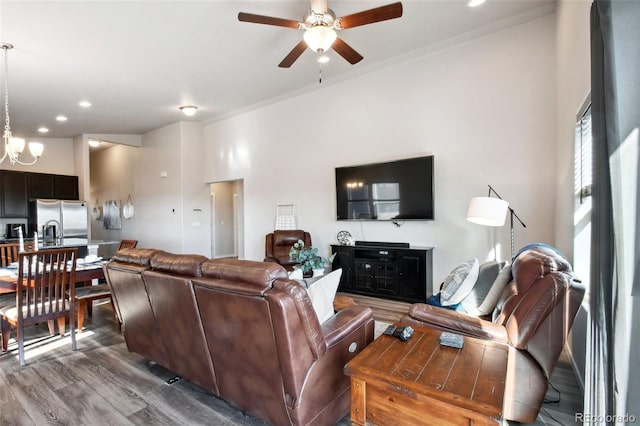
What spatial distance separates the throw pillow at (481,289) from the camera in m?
2.61

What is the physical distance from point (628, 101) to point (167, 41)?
13.9 ft

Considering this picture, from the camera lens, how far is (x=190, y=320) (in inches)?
76.4

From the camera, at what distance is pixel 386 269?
442 centimetres

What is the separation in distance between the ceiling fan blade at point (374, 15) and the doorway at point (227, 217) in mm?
6591

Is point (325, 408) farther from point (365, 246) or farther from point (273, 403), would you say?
point (365, 246)

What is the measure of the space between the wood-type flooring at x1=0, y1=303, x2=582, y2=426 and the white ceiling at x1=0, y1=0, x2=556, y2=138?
10.9 ft

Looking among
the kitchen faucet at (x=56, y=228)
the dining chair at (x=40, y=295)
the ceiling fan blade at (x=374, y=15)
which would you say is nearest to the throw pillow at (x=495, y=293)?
the ceiling fan blade at (x=374, y=15)

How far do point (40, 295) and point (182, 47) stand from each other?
123 inches

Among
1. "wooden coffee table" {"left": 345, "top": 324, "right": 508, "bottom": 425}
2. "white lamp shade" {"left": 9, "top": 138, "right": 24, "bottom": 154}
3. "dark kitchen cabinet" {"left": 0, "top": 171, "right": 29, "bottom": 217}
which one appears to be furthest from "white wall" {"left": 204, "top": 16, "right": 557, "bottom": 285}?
"dark kitchen cabinet" {"left": 0, "top": 171, "right": 29, "bottom": 217}

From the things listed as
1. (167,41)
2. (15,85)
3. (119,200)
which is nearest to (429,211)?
(167,41)

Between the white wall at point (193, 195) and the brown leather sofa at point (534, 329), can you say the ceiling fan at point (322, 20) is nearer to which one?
the brown leather sofa at point (534, 329)

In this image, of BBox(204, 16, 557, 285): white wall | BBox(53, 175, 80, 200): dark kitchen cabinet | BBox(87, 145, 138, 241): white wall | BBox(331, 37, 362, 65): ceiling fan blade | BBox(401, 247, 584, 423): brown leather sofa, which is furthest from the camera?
BBox(87, 145, 138, 241): white wall

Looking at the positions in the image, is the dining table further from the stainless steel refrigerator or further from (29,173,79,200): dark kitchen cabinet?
(29,173,79,200): dark kitchen cabinet

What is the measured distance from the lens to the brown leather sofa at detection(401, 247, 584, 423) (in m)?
1.68
